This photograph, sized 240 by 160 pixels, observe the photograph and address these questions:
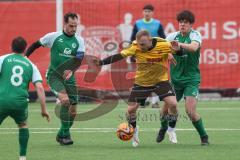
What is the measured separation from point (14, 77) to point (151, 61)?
294 centimetres

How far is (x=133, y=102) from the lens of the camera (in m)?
13.6

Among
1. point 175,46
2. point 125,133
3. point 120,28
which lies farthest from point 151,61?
point 120,28

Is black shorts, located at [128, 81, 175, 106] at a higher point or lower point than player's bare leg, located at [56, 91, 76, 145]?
higher

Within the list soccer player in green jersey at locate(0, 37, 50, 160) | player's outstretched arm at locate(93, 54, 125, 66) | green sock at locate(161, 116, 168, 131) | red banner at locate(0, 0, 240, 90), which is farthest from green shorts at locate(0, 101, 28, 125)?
red banner at locate(0, 0, 240, 90)

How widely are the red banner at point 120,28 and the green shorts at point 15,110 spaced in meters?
11.2

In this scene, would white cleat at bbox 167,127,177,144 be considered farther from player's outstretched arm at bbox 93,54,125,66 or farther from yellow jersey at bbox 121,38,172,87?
player's outstretched arm at bbox 93,54,125,66

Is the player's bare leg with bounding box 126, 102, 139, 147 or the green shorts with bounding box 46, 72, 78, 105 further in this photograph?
the green shorts with bounding box 46, 72, 78, 105

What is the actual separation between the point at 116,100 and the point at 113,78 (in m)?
0.63

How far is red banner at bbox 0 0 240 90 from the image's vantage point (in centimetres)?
2314

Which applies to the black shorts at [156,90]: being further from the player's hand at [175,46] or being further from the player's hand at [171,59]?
the player's hand at [175,46]

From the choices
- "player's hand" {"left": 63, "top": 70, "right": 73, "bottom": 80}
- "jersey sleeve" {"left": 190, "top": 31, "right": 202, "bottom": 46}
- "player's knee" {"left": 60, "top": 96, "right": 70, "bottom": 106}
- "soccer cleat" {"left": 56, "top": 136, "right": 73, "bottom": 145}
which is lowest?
"soccer cleat" {"left": 56, "top": 136, "right": 73, "bottom": 145}

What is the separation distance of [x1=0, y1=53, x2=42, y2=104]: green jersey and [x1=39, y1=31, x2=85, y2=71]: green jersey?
2822mm

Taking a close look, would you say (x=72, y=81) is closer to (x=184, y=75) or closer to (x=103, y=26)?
(x=184, y=75)

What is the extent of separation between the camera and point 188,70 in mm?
13867
